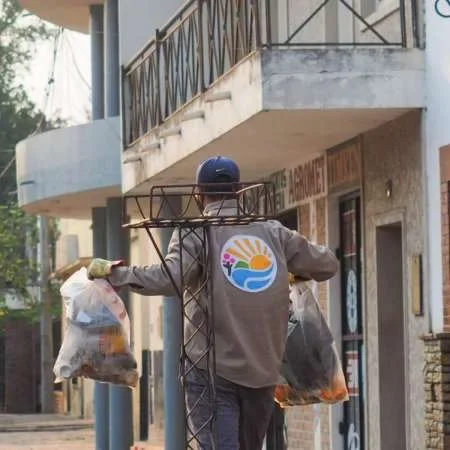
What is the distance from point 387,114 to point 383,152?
2.47ft

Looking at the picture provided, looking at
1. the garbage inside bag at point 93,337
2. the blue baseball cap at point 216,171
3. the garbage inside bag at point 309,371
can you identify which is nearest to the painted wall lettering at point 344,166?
the garbage inside bag at point 309,371

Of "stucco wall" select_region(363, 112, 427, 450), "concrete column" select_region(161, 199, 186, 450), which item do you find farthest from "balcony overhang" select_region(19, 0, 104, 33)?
"stucco wall" select_region(363, 112, 427, 450)

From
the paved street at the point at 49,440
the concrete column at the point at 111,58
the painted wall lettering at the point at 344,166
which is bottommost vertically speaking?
the paved street at the point at 49,440

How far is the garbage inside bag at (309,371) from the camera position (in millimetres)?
7805

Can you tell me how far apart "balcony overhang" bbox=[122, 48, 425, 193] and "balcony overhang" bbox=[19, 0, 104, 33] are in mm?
8044

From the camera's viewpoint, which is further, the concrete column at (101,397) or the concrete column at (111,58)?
the concrete column at (101,397)

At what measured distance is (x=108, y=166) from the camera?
759 inches

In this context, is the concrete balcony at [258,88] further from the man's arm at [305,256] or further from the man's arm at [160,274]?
the man's arm at [160,274]

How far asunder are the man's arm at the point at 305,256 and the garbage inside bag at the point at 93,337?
2.82 feet

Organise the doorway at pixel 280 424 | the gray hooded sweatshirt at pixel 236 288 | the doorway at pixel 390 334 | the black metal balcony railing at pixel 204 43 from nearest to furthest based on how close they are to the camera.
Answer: the gray hooded sweatshirt at pixel 236 288 < the black metal balcony railing at pixel 204 43 < the doorway at pixel 390 334 < the doorway at pixel 280 424

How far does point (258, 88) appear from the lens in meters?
11.4

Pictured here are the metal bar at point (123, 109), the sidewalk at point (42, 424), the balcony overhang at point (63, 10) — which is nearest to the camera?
the metal bar at point (123, 109)

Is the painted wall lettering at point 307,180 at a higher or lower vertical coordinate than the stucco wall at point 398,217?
higher

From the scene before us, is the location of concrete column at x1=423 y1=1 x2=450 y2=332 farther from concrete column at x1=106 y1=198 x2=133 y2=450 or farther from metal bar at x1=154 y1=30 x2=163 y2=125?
concrete column at x1=106 y1=198 x2=133 y2=450
